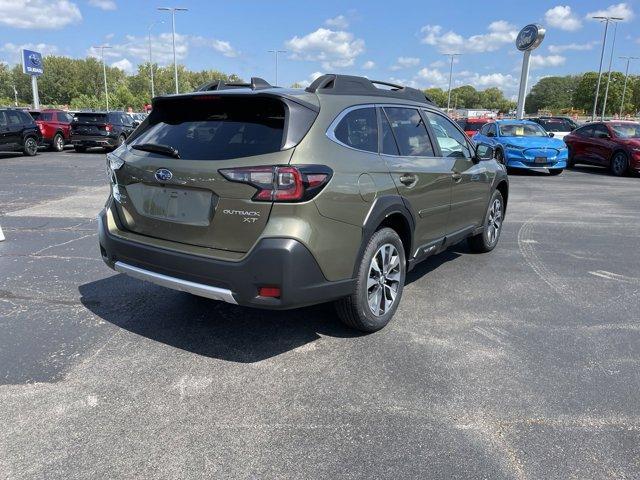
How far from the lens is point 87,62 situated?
114 meters

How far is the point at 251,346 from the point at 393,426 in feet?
4.28

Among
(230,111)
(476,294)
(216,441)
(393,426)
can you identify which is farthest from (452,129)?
(216,441)

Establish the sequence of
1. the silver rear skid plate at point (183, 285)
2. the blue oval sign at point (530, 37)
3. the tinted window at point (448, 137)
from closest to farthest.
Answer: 1. the silver rear skid plate at point (183, 285)
2. the tinted window at point (448, 137)
3. the blue oval sign at point (530, 37)

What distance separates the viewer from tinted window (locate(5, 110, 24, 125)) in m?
18.8

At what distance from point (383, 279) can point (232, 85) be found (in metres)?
1.99

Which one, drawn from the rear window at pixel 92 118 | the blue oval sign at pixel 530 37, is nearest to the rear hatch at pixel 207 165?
the rear window at pixel 92 118

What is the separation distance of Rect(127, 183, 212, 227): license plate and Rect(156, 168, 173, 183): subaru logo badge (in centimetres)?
6

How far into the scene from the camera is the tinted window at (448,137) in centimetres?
490

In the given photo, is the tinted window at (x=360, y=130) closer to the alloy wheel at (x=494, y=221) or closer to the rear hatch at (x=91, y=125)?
the alloy wheel at (x=494, y=221)

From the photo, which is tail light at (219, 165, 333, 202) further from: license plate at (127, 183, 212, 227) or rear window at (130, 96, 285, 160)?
license plate at (127, 183, 212, 227)

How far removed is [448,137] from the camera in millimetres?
5121

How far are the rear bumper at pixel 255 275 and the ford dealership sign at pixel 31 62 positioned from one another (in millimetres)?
32770

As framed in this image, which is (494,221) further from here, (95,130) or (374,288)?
(95,130)

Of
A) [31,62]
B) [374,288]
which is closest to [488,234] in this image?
[374,288]
